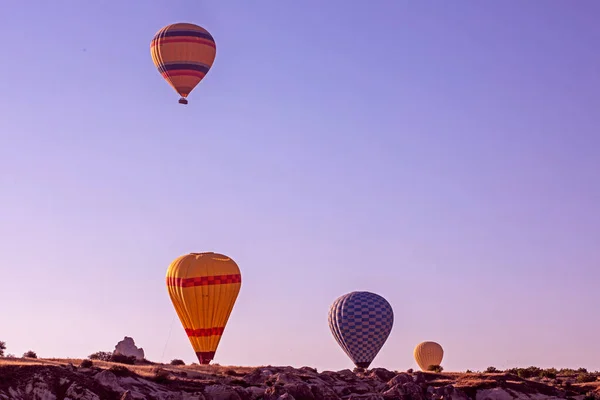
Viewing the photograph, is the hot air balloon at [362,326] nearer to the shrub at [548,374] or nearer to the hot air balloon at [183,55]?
the shrub at [548,374]

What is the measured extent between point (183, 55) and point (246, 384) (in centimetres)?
3454

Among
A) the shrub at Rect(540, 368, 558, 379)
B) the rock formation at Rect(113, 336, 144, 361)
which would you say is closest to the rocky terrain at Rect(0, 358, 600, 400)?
the rock formation at Rect(113, 336, 144, 361)

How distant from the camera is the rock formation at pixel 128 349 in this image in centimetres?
11444

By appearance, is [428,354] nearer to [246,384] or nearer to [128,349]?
[128,349]

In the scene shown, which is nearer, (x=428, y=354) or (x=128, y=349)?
(x=128, y=349)

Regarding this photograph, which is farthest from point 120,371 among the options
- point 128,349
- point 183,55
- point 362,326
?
point 362,326

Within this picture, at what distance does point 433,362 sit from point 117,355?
5274 centimetres

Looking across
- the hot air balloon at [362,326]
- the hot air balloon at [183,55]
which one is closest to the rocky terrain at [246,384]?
the hot air balloon at [362,326]

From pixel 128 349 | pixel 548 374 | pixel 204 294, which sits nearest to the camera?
pixel 128 349

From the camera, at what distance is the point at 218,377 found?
347 feet

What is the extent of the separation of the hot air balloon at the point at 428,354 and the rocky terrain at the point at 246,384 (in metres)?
36.1

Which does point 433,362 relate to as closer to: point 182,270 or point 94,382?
point 182,270

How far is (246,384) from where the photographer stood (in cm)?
10412

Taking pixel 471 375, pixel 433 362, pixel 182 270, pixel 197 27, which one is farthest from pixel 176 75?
pixel 433 362
